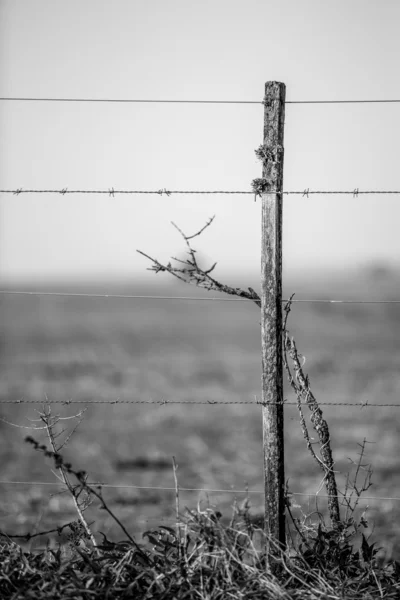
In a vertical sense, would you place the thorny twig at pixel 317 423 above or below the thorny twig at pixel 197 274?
below

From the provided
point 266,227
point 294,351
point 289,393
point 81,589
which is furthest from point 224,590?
point 289,393

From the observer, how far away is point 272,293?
A: 3.73 m

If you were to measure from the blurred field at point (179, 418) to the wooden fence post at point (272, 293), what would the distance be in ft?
0.96

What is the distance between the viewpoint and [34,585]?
10.3ft

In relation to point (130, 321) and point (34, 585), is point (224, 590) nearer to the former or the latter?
point (34, 585)

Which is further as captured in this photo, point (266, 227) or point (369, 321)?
point (369, 321)

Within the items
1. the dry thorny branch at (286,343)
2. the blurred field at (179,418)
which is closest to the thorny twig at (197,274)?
the dry thorny branch at (286,343)

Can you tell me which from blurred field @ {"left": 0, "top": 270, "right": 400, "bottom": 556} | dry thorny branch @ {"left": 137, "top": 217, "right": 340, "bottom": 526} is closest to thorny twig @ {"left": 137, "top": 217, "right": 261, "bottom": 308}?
dry thorny branch @ {"left": 137, "top": 217, "right": 340, "bottom": 526}

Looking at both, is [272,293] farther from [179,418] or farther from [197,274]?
[179,418]

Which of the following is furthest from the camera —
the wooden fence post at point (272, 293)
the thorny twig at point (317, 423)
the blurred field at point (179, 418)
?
the blurred field at point (179, 418)

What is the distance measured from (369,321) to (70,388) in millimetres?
55155

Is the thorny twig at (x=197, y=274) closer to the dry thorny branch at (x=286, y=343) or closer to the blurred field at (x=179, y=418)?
the dry thorny branch at (x=286, y=343)

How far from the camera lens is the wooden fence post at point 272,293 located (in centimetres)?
370

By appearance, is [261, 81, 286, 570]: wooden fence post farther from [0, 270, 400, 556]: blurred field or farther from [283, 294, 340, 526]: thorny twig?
[0, 270, 400, 556]: blurred field
